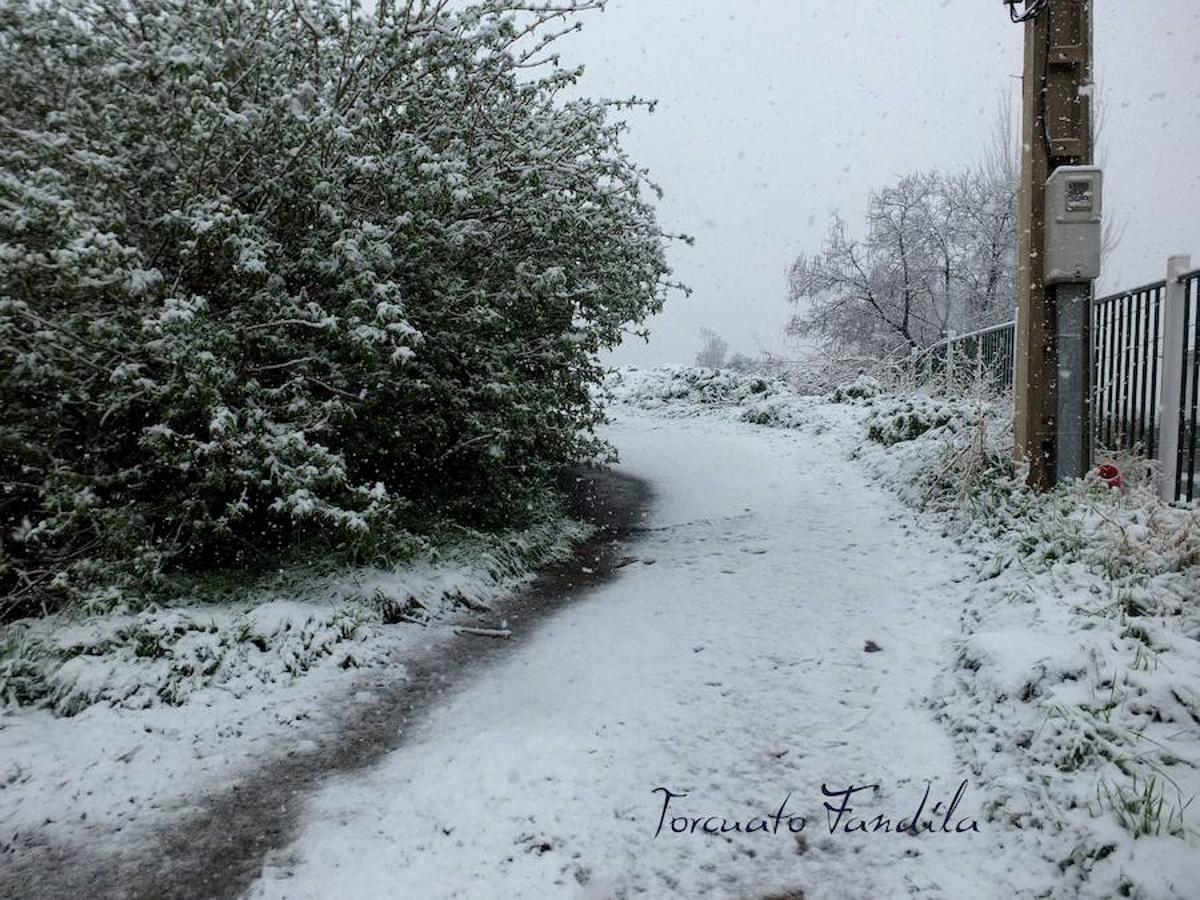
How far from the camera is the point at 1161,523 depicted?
4.62 meters

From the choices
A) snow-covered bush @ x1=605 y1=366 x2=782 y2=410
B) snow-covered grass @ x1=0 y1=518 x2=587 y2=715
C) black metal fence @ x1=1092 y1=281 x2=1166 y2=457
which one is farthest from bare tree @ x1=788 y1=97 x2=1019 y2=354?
snow-covered grass @ x1=0 y1=518 x2=587 y2=715

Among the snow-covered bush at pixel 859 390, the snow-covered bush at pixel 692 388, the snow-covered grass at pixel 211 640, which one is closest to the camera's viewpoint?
the snow-covered grass at pixel 211 640

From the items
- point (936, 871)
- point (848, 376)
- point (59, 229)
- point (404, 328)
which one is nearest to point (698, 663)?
point (936, 871)

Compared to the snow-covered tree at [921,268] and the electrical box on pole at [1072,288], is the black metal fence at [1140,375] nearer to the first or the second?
the electrical box on pole at [1072,288]

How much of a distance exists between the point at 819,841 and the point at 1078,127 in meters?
5.88

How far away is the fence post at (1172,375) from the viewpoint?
5.81 m

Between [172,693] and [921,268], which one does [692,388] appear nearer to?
[921,268]

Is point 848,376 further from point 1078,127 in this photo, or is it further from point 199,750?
point 199,750

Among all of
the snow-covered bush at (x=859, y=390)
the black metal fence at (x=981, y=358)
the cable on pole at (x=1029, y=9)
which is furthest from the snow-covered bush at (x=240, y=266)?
the snow-covered bush at (x=859, y=390)

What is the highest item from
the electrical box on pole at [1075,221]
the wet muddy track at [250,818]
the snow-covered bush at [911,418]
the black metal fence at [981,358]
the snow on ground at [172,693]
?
the electrical box on pole at [1075,221]

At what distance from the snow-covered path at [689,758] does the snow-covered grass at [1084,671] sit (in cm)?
20

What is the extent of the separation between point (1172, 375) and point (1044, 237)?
1.46 m

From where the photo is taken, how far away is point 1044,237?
6.09 m

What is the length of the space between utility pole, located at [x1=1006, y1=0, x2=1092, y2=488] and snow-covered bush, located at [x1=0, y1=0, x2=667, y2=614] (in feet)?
12.3
